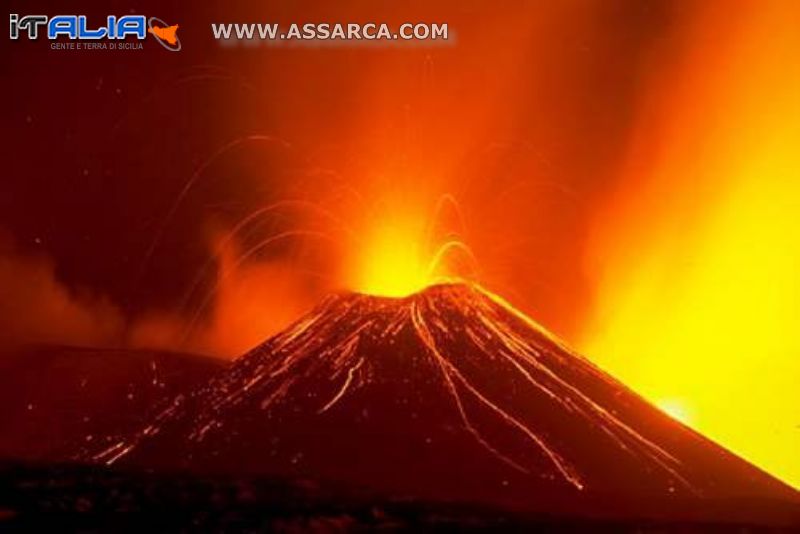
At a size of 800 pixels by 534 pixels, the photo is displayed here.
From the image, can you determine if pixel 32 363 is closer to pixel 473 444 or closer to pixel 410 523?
pixel 473 444

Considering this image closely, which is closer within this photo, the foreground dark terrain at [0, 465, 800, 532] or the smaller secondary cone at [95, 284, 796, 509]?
the foreground dark terrain at [0, 465, 800, 532]

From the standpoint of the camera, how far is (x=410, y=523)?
22.0 meters

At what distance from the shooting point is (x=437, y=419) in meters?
32.9

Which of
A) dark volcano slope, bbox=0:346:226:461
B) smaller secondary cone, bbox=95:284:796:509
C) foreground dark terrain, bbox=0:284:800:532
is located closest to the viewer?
foreground dark terrain, bbox=0:284:800:532

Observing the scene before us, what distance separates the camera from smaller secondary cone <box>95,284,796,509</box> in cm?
3036

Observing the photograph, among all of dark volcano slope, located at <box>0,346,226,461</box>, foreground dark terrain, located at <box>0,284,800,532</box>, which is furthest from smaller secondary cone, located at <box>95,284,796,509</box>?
dark volcano slope, located at <box>0,346,226,461</box>

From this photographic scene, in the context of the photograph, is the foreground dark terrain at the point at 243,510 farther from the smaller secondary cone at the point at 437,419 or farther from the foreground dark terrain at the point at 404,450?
the smaller secondary cone at the point at 437,419

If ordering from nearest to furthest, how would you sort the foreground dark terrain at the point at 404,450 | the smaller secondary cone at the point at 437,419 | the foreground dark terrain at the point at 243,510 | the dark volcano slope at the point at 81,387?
the foreground dark terrain at the point at 243,510, the foreground dark terrain at the point at 404,450, the smaller secondary cone at the point at 437,419, the dark volcano slope at the point at 81,387

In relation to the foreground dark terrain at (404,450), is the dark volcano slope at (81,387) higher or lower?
higher

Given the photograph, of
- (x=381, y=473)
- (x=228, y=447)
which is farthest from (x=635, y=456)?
(x=228, y=447)

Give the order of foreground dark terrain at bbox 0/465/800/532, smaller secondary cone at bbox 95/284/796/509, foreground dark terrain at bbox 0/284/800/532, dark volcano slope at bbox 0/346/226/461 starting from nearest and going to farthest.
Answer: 1. foreground dark terrain at bbox 0/465/800/532
2. foreground dark terrain at bbox 0/284/800/532
3. smaller secondary cone at bbox 95/284/796/509
4. dark volcano slope at bbox 0/346/226/461

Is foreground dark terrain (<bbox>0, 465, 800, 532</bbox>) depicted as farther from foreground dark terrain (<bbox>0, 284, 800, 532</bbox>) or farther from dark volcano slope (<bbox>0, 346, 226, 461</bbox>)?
dark volcano slope (<bbox>0, 346, 226, 461</bbox>)

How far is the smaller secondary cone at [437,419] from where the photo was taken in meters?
30.4

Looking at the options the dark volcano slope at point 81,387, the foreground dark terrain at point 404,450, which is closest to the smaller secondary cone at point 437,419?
the foreground dark terrain at point 404,450
